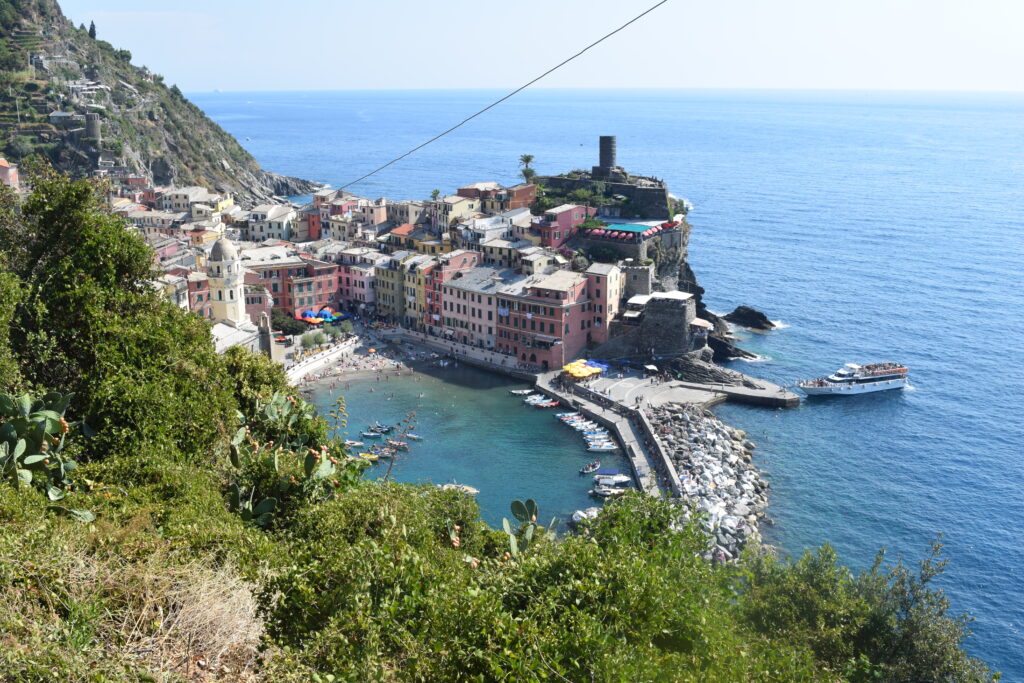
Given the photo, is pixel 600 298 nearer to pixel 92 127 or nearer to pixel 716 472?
pixel 716 472

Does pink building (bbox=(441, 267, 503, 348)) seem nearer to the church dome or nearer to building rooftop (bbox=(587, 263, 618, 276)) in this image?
building rooftop (bbox=(587, 263, 618, 276))

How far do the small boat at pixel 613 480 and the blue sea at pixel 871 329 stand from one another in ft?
3.60

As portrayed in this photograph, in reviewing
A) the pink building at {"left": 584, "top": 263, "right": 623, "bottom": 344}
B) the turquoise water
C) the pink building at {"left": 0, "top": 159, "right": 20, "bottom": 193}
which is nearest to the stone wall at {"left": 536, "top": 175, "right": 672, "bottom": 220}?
the pink building at {"left": 584, "top": 263, "right": 623, "bottom": 344}

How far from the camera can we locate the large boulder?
47.7m

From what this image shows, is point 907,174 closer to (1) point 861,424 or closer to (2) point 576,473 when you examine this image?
(1) point 861,424

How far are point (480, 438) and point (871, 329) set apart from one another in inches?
1010

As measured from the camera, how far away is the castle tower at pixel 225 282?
36.3 meters

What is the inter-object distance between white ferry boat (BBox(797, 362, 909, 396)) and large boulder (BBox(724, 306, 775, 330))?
8.72 metres

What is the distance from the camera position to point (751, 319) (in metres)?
48.0

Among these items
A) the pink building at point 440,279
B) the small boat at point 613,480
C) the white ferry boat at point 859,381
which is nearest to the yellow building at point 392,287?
the pink building at point 440,279

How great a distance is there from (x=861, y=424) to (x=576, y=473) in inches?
514

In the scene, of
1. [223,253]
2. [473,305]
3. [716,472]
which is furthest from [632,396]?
[223,253]

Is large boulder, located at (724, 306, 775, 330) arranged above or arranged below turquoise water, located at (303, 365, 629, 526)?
above

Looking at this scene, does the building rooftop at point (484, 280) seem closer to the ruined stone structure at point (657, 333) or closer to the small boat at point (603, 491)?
the ruined stone structure at point (657, 333)
